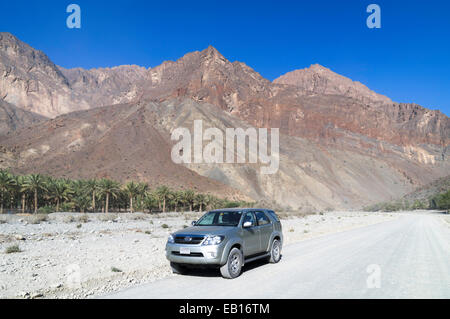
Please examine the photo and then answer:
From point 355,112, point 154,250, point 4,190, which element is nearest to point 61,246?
point 154,250

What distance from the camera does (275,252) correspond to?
37.0ft

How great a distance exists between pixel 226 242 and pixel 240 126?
112434 mm

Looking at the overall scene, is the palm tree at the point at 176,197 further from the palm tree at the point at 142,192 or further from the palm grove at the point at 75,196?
the palm tree at the point at 142,192

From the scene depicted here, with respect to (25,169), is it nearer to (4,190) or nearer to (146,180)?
(146,180)

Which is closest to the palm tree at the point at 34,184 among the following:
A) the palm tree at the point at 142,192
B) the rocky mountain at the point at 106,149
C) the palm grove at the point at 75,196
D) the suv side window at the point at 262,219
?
the palm grove at the point at 75,196

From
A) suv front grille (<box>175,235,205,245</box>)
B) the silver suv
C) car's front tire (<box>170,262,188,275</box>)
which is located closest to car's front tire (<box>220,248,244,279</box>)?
the silver suv

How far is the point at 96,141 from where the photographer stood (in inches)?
3954

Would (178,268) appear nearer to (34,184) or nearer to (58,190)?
(34,184)

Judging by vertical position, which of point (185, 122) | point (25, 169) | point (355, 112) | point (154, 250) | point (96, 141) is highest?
point (355, 112)

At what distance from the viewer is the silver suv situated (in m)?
8.66

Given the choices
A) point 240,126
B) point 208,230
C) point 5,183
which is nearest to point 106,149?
point 5,183

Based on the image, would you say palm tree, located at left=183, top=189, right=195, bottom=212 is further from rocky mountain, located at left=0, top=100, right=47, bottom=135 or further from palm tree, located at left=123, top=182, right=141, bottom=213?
rocky mountain, located at left=0, top=100, right=47, bottom=135

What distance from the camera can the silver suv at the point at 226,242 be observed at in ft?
28.4
